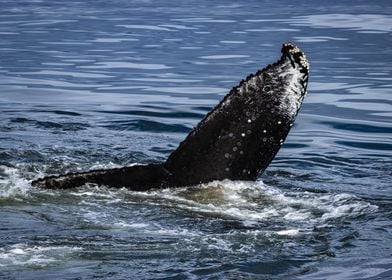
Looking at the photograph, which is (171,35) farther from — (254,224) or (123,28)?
(254,224)

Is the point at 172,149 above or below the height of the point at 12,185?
below

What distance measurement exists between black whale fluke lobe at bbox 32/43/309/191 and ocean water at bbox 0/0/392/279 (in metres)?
0.09

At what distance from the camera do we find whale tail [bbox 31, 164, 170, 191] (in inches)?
328

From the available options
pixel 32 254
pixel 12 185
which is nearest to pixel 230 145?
pixel 12 185

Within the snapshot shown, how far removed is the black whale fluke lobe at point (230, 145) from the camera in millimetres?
8367

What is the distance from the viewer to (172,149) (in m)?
12.4

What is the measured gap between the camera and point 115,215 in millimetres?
8086

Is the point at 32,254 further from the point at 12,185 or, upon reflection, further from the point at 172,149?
the point at 172,149

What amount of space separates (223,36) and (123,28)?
3808 millimetres

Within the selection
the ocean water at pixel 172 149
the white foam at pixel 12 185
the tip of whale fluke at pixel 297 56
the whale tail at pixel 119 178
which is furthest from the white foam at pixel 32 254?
the tip of whale fluke at pixel 297 56

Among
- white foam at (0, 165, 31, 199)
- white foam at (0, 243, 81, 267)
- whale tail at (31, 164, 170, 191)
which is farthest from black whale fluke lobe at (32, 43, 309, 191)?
white foam at (0, 243, 81, 267)

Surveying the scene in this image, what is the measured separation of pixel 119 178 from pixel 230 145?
0.92 meters

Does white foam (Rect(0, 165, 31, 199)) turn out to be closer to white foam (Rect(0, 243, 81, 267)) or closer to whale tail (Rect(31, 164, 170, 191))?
whale tail (Rect(31, 164, 170, 191))

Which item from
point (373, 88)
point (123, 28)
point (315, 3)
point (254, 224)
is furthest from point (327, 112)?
point (315, 3)
